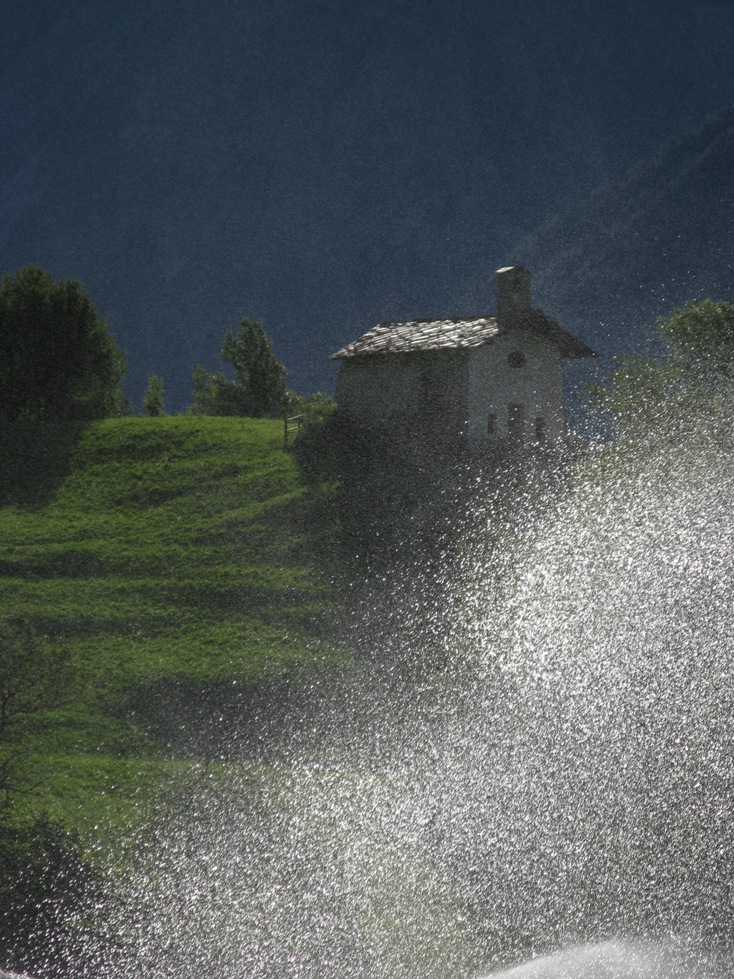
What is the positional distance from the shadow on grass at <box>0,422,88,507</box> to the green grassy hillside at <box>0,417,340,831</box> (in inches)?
3.4

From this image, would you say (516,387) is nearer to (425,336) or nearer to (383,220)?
(425,336)

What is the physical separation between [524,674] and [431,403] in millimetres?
11213

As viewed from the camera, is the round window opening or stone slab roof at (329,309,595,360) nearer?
stone slab roof at (329,309,595,360)

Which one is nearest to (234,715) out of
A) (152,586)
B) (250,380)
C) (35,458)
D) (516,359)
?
(152,586)

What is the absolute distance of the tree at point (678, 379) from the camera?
67.7 ft

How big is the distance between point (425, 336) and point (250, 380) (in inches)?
1244

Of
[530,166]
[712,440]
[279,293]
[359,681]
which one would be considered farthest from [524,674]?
[530,166]

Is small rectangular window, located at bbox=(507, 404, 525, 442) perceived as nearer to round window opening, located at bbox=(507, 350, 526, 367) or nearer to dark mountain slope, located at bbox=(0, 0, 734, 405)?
round window opening, located at bbox=(507, 350, 526, 367)

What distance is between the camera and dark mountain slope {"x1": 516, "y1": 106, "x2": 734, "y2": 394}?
135125 mm

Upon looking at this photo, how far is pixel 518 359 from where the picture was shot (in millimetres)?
25266

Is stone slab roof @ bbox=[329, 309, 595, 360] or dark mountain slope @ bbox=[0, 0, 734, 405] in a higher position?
dark mountain slope @ bbox=[0, 0, 734, 405]

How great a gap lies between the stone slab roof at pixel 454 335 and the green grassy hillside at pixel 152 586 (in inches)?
156

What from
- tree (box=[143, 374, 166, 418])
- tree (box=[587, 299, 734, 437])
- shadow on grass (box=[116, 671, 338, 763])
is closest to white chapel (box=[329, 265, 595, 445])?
tree (box=[587, 299, 734, 437])

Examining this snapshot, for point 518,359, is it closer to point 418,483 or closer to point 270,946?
point 418,483
